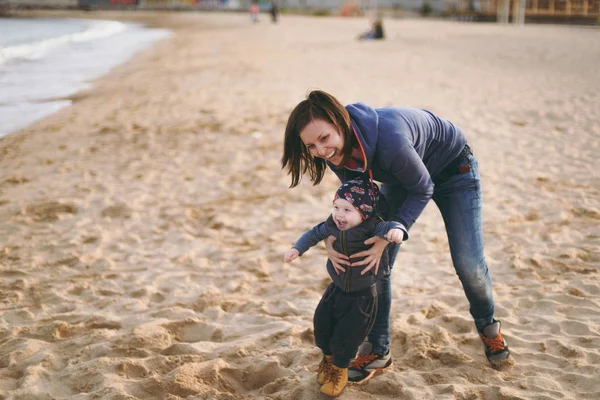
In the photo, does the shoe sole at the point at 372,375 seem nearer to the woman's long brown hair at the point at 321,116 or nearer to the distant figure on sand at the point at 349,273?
the distant figure on sand at the point at 349,273

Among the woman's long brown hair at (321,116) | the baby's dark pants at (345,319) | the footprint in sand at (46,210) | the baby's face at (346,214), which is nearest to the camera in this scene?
the woman's long brown hair at (321,116)

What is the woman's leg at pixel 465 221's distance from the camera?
2.94 m

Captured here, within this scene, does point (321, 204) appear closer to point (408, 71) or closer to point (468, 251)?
point (468, 251)

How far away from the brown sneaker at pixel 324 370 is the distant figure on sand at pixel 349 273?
81 millimetres

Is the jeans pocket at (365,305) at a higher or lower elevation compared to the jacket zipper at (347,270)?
lower

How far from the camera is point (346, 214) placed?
2605mm

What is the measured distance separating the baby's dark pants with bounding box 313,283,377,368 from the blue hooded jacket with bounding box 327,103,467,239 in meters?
0.39

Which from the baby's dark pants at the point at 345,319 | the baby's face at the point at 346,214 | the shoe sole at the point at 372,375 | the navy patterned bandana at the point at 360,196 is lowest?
the shoe sole at the point at 372,375

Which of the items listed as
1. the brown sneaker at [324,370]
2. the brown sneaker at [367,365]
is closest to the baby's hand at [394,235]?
the brown sneaker at [324,370]

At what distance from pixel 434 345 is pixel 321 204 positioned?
2.89 meters

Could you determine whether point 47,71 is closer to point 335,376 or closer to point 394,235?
point 335,376

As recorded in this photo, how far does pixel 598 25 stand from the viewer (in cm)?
3009

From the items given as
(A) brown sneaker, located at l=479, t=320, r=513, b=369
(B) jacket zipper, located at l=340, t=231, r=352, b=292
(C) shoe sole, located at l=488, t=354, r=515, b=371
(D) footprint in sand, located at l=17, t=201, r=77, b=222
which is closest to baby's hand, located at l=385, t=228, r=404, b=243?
(B) jacket zipper, located at l=340, t=231, r=352, b=292

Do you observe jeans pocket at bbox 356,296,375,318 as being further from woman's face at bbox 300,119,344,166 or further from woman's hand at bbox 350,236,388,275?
woman's face at bbox 300,119,344,166
